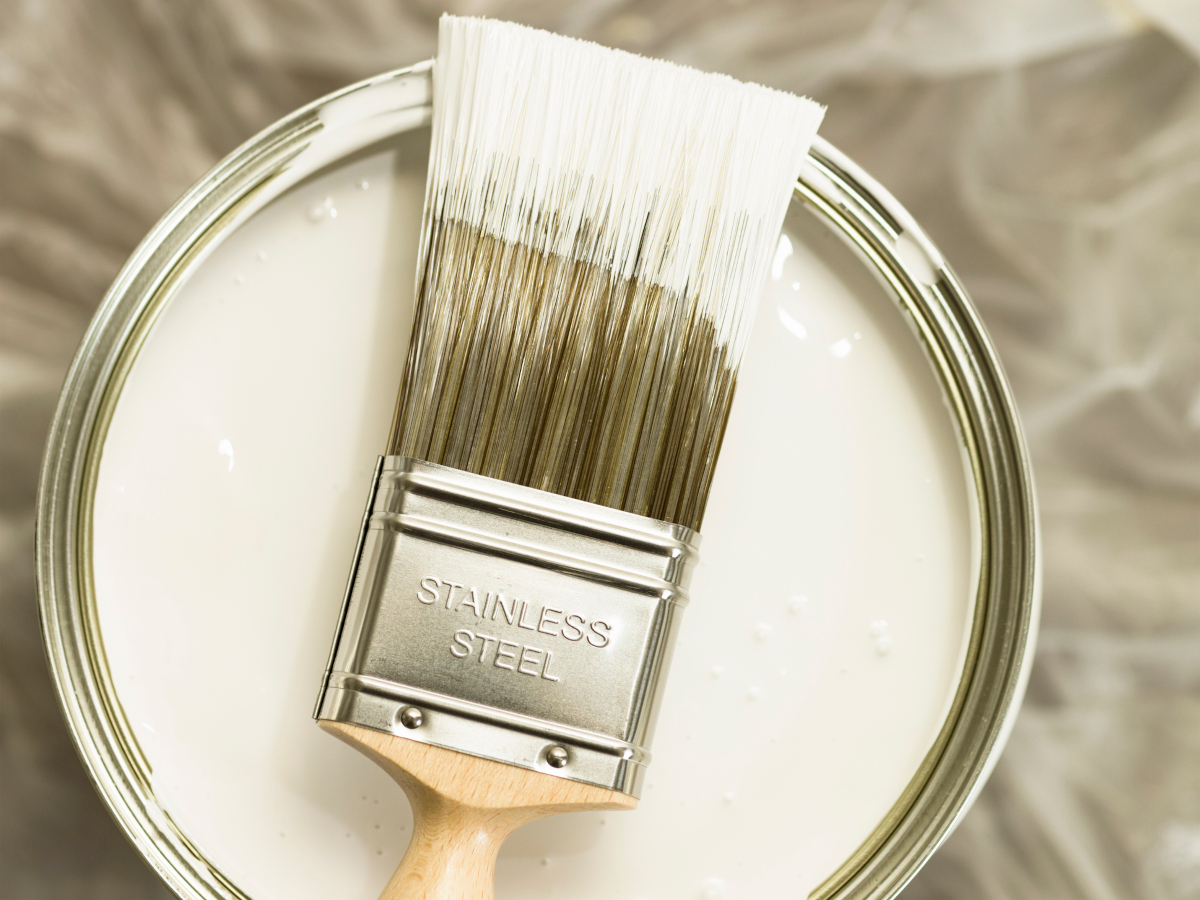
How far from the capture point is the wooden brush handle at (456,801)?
0.51m

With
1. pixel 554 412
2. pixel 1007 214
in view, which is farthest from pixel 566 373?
pixel 1007 214

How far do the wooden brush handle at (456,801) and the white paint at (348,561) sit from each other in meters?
0.11

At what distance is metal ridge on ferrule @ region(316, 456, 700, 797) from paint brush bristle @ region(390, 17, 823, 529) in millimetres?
31

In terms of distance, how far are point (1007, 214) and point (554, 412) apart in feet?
1.51

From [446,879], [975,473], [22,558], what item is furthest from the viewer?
[22,558]

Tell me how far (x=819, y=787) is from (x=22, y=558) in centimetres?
66

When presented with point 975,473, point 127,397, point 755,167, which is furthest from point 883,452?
point 127,397

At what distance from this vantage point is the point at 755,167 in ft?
1.82

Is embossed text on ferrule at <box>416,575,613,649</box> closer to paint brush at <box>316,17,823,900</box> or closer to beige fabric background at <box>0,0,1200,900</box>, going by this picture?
paint brush at <box>316,17,823,900</box>

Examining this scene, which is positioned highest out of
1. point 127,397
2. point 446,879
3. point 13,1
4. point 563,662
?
point 13,1

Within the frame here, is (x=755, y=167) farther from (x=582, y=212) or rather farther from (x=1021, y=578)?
(x=1021, y=578)

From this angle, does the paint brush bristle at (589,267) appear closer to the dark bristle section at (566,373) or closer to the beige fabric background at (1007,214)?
the dark bristle section at (566,373)

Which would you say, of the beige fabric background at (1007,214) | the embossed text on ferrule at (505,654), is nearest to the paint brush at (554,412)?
the embossed text on ferrule at (505,654)

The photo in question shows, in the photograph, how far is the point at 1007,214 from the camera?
0.76m
